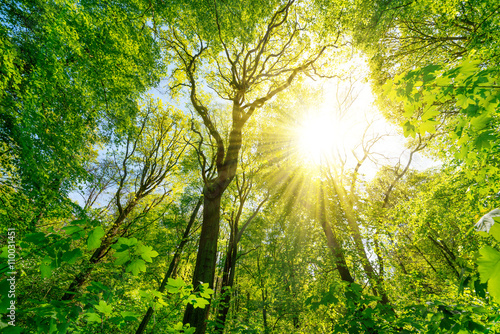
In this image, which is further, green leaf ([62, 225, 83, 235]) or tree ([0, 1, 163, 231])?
tree ([0, 1, 163, 231])

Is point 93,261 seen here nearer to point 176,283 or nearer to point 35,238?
point 176,283

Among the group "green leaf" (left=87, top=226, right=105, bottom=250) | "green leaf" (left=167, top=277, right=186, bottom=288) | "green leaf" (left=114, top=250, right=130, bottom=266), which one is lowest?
"green leaf" (left=167, top=277, right=186, bottom=288)

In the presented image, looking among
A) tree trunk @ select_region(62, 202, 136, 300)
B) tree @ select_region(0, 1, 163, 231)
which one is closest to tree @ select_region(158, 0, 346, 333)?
tree @ select_region(0, 1, 163, 231)

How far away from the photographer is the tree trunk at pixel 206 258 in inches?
127

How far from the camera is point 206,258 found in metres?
3.73

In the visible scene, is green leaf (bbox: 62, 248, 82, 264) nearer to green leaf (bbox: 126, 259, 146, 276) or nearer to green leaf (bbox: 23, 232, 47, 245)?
green leaf (bbox: 23, 232, 47, 245)

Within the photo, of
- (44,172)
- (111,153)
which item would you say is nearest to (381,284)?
(44,172)

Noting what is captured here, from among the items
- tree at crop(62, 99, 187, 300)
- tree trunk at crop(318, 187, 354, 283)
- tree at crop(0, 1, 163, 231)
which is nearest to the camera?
tree at crop(0, 1, 163, 231)

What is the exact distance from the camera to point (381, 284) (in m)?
6.45

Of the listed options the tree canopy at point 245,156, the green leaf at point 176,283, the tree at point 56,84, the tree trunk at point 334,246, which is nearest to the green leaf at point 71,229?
the tree canopy at point 245,156

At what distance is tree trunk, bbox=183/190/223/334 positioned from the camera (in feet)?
10.6

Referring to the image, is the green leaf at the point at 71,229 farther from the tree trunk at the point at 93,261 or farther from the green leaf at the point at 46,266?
the tree trunk at the point at 93,261

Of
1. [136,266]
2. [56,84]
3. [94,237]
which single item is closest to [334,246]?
[136,266]

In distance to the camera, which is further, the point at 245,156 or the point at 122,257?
the point at 245,156
